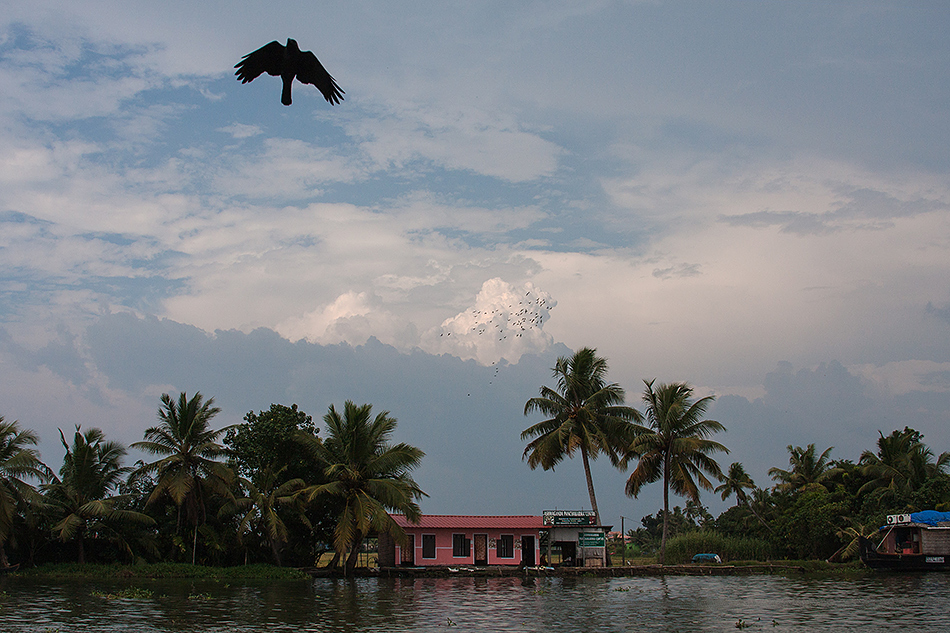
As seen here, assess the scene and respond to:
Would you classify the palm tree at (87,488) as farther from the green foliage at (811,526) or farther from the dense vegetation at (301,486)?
the green foliage at (811,526)

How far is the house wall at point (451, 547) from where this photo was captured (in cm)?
3997

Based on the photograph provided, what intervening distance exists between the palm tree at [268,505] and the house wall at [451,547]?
6.75m

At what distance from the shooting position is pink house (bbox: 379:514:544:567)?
3994 cm

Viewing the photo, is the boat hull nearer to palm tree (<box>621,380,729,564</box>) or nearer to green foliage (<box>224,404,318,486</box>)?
palm tree (<box>621,380,729,564</box>)

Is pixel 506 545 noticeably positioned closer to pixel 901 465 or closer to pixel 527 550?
pixel 527 550

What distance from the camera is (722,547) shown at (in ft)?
151

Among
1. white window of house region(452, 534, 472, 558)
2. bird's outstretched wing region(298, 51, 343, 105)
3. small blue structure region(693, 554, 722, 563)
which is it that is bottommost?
small blue structure region(693, 554, 722, 563)

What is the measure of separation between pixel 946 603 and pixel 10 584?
30.9 metres

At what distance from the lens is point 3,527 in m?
31.3

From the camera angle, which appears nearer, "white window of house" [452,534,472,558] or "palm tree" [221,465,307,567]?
"palm tree" [221,465,307,567]

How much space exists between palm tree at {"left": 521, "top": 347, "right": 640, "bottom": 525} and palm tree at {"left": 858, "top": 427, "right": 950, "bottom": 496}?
640 inches

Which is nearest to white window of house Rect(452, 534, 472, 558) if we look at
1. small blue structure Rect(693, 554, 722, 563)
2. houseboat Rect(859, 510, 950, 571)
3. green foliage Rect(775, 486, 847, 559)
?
small blue structure Rect(693, 554, 722, 563)

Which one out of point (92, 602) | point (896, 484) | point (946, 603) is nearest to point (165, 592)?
point (92, 602)

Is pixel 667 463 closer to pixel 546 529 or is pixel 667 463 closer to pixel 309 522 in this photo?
pixel 546 529
